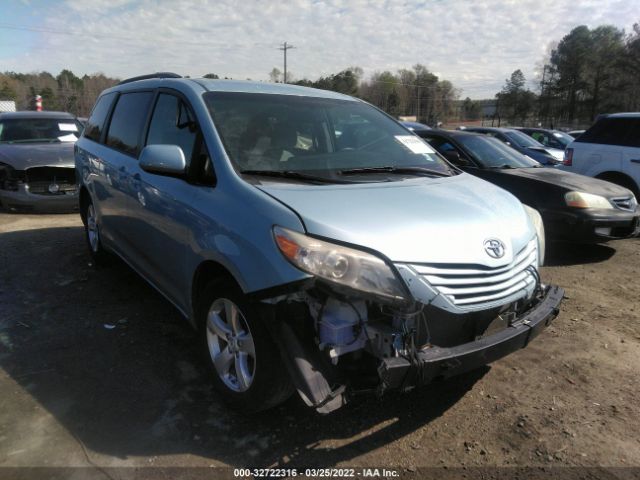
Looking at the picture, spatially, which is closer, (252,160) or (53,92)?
(252,160)

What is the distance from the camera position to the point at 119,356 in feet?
11.5

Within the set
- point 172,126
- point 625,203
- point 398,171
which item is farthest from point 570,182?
point 172,126

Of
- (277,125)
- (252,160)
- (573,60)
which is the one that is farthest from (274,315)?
(573,60)

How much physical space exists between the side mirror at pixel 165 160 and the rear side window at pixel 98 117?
7.54 ft

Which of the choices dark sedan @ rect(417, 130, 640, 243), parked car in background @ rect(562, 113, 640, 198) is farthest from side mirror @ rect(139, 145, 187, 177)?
parked car in background @ rect(562, 113, 640, 198)

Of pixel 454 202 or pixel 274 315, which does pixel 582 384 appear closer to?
pixel 454 202

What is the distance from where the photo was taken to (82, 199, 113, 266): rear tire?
5240 millimetres

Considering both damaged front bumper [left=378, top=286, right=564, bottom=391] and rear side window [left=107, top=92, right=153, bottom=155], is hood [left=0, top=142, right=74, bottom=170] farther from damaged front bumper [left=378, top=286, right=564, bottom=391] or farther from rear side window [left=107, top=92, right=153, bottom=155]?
damaged front bumper [left=378, top=286, right=564, bottom=391]

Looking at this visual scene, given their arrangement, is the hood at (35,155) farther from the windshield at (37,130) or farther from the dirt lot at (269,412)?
the dirt lot at (269,412)

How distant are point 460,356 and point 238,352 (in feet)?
3.89

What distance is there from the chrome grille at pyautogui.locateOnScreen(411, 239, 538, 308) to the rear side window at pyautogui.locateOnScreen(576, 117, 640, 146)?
7058mm

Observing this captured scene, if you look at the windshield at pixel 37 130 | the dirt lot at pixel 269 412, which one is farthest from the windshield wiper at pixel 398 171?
the windshield at pixel 37 130

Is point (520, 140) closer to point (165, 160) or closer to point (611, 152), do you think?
point (611, 152)

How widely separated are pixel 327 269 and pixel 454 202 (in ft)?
3.27
